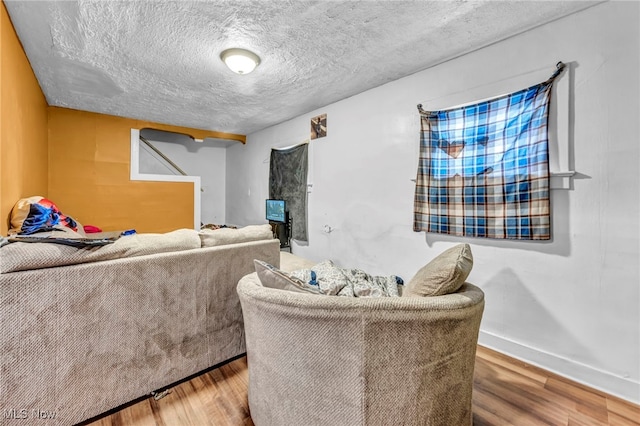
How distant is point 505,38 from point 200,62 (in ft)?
8.33

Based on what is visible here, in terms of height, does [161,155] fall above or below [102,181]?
above

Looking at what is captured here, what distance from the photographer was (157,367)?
5.05 feet

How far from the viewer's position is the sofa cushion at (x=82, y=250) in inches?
44.7

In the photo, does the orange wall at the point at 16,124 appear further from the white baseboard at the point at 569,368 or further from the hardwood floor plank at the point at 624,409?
the hardwood floor plank at the point at 624,409

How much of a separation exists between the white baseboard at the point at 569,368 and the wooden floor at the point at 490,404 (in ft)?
0.17

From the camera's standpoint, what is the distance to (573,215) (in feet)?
5.94

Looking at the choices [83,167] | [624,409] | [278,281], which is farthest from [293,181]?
[624,409]

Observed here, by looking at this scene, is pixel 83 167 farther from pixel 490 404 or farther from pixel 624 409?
pixel 624 409

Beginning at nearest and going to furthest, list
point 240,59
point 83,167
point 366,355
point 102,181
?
point 366,355 < point 240,59 < point 83,167 < point 102,181

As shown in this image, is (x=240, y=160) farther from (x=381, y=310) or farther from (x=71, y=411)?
(x=381, y=310)

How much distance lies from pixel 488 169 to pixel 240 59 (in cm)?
221

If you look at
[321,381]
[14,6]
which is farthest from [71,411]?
[14,6]

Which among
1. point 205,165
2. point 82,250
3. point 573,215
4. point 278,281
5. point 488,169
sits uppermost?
point 205,165

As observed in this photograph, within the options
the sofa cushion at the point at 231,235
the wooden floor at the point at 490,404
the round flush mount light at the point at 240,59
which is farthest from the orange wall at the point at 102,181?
the wooden floor at the point at 490,404
